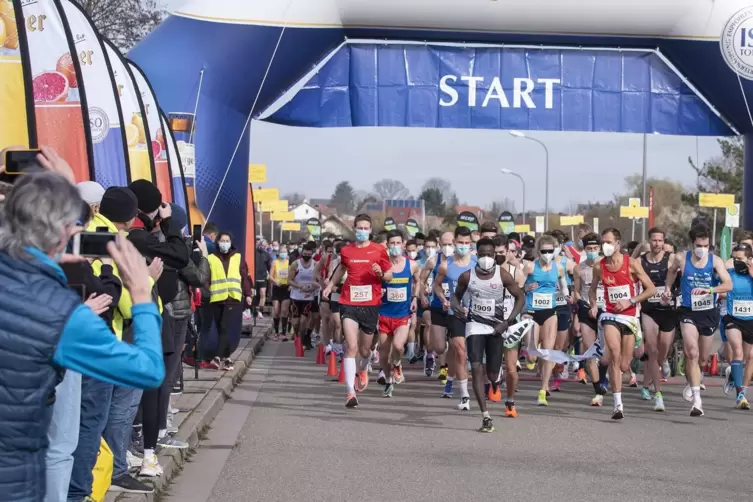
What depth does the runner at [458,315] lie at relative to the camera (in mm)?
12914

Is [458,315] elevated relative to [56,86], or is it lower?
lower

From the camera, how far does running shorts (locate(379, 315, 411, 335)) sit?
15023mm

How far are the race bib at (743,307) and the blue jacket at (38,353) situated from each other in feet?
37.5

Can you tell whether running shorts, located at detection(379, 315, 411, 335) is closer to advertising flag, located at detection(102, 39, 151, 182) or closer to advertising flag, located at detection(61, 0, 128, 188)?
advertising flag, located at detection(102, 39, 151, 182)

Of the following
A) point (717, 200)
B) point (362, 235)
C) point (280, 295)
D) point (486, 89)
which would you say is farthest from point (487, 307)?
point (717, 200)

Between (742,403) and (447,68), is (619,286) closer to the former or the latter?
(742,403)

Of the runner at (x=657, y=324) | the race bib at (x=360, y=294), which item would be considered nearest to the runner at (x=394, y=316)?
the race bib at (x=360, y=294)

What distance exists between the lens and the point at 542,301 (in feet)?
48.1

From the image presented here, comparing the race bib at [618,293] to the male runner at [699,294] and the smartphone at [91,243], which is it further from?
the smartphone at [91,243]

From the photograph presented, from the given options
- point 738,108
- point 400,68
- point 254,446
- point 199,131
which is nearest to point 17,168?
point 254,446

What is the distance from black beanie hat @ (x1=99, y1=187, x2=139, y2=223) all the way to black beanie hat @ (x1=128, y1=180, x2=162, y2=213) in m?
1.13

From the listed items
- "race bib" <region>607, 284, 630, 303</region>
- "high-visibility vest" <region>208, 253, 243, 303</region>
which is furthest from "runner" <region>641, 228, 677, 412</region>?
"high-visibility vest" <region>208, 253, 243, 303</region>

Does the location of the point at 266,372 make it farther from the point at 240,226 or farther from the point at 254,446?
the point at 254,446

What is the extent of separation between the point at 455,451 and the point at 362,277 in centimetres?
406
